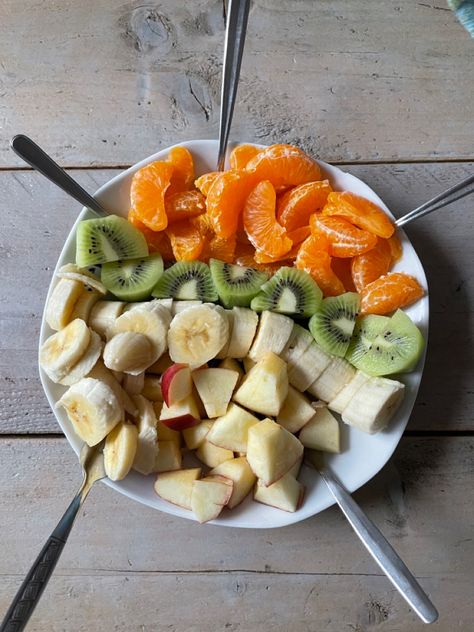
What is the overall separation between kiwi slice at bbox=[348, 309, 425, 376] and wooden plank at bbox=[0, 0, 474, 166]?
23.4 inches

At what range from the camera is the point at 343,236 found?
150 centimetres

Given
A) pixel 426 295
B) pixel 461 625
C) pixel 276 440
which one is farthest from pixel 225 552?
pixel 426 295

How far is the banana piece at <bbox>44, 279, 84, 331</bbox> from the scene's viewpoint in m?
1.48

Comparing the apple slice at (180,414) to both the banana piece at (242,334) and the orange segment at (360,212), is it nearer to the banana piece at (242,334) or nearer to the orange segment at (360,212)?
the banana piece at (242,334)

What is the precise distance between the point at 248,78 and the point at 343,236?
2.28 feet

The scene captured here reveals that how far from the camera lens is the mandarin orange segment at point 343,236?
150cm

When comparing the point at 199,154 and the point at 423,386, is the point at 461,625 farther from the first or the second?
the point at 199,154

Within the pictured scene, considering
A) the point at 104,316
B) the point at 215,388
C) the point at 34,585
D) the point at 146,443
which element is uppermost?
the point at 104,316

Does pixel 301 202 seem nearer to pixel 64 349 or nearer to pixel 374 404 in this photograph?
pixel 374 404

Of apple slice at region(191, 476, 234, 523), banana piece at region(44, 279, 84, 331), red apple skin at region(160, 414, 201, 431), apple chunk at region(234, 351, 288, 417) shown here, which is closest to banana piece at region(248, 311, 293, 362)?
apple chunk at region(234, 351, 288, 417)

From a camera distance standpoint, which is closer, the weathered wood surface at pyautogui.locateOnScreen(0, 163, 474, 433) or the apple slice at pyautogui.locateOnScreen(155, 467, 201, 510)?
the apple slice at pyautogui.locateOnScreen(155, 467, 201, 510)

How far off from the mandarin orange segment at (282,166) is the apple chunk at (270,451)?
2.09 ft

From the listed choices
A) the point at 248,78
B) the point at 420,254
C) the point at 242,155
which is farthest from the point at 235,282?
the point at 248,78

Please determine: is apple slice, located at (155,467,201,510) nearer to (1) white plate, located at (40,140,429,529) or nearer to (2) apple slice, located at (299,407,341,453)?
(1) white plate, located at (40,140,429,529)
